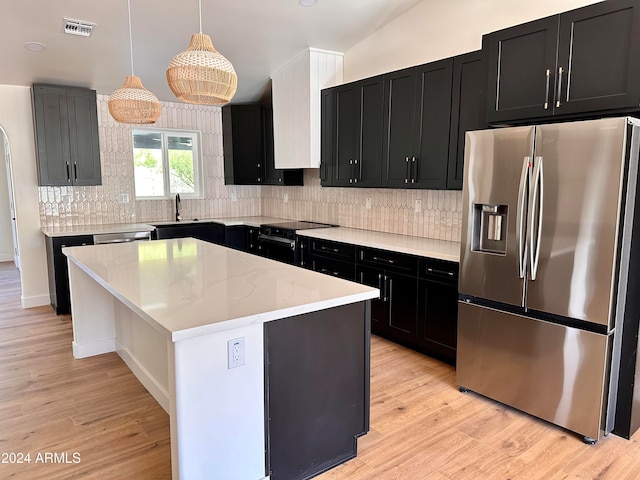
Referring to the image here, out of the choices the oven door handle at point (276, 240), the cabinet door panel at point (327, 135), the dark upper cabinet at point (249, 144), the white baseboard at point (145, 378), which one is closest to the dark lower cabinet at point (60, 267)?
the white baseboard at point (145, 378)

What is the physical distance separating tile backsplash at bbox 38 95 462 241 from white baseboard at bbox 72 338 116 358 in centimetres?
223

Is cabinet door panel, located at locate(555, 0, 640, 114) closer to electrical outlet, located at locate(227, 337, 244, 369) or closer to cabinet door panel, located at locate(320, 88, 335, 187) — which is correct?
electrical outlet, located at locate(227, 337, 244, 369)

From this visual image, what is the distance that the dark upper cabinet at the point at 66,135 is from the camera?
471cm

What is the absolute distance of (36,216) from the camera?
5.02 m

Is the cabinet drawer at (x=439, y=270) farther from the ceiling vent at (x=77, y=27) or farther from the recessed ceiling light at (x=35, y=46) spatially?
the recessed ceiling light at (x=35, y=46)

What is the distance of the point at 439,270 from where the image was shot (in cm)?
326

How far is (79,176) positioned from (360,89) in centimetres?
328

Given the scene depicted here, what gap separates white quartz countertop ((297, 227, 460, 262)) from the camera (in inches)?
130

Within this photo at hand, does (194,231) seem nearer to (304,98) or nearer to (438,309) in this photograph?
(304,98)

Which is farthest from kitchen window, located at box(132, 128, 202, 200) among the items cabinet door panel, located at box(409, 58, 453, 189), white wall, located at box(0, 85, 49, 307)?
cabinet door panel, located at box(409, 58, 453, 189)

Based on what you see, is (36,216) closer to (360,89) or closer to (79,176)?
(79,176)

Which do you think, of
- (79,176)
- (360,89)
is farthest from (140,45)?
(360,89)

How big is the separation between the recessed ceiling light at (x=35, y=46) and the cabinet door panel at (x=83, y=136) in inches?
33.6

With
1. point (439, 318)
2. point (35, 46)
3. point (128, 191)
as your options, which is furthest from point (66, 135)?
point (439, 318)
